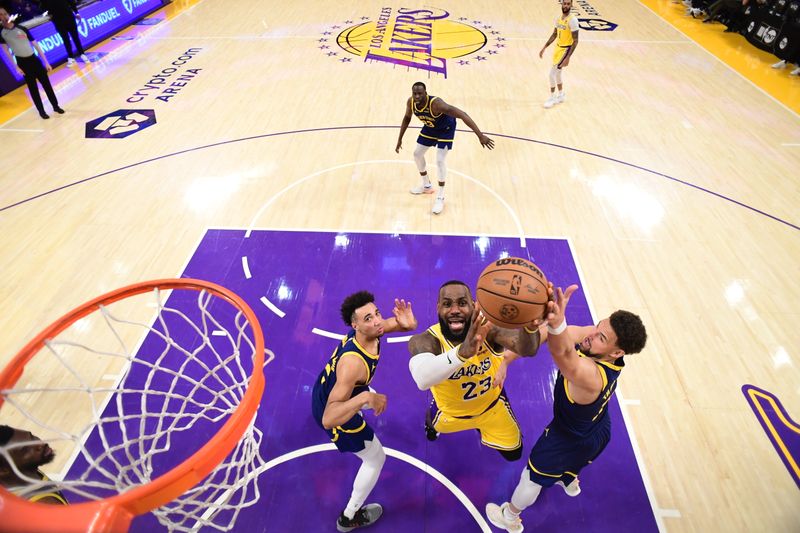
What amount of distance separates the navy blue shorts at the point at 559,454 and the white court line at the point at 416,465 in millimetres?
692

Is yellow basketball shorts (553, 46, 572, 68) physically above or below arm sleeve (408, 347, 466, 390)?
below

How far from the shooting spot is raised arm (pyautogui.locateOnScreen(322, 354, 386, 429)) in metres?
2.77

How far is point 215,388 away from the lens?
429cm

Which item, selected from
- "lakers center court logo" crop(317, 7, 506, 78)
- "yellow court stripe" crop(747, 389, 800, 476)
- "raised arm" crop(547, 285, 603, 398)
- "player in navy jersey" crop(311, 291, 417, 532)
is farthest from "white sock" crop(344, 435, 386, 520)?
"lakers center court logo" crop(317, 7, 506, 78)

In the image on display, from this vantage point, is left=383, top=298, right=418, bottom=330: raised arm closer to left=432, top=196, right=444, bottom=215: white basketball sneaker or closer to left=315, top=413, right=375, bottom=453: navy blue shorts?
left=315, top=413, right=375, bottom=453: navy blue shorts

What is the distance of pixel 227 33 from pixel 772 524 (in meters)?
15.0

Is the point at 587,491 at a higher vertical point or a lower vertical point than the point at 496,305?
lower

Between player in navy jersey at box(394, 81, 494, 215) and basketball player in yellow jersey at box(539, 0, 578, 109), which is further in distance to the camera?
basketball player in yellow jersey at box(539, 0, 578, 109)

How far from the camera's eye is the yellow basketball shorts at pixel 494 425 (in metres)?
3.33

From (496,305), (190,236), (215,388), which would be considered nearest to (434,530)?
(496,305)

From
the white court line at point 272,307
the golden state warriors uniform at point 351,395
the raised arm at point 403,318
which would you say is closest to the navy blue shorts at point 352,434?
the golden state warriors uniform at point 351,395

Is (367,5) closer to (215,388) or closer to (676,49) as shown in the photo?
(676,49)

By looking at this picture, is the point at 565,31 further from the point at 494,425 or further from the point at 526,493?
the point at 526,493

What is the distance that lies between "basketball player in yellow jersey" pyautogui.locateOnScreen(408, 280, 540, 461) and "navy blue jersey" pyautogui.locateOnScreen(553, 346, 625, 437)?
39cm
